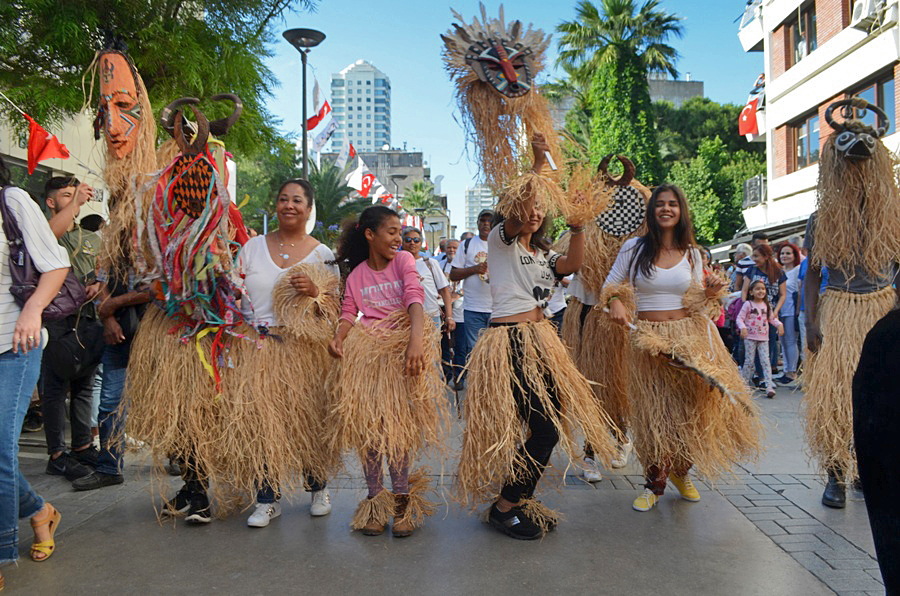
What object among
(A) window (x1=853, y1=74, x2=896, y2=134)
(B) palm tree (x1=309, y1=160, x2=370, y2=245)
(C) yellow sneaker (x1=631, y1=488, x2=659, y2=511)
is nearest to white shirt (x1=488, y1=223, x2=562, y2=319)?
(C) yellow sneaker (x1=631, y1=488, x2=659, y2=511)

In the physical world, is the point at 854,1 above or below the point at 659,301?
above

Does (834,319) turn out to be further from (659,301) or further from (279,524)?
(279,524)

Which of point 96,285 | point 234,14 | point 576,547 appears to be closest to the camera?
point 576,547

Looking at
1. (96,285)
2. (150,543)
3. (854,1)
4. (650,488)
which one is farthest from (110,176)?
(854,1)

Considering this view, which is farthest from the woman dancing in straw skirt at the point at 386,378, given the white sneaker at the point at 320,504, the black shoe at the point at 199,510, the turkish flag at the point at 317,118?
the turkish flag at the point at 317,118

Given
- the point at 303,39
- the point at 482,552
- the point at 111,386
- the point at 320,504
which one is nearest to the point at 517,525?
the point at 482,552

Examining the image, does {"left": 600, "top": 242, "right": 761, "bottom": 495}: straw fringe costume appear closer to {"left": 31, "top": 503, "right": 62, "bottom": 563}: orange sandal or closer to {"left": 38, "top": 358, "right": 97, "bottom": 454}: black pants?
{"left": 31, "top": 503, "right": 62, "bottom": 563}: orange sandal

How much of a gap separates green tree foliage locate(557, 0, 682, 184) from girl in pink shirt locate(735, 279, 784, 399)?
21642mm

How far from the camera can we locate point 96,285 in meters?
4.61

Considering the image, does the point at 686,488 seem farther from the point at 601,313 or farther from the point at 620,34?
the point at 620,34

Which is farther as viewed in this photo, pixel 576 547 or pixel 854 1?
pixel 854 1

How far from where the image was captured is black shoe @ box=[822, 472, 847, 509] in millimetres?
4348

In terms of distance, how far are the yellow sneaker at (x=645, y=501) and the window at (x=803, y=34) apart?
19570 millimetres

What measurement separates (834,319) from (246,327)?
3.52 meters
